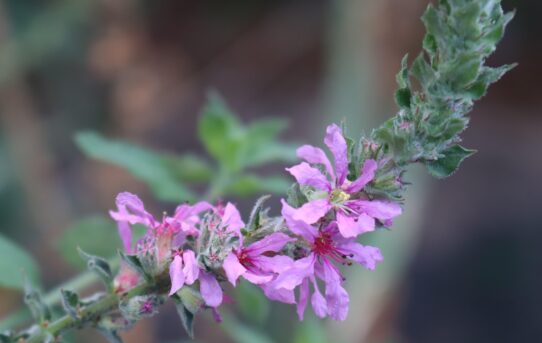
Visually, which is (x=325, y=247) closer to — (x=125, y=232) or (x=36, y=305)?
(x=125, y=232)

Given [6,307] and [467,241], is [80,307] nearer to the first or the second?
[6,307]

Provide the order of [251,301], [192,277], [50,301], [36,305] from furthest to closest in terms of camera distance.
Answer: [251,301]
[50,301]
[36,305]
[192,277]

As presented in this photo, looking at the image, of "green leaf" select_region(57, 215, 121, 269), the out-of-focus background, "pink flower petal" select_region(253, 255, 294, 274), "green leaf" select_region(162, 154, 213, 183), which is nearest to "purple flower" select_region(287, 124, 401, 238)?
"pink flower petal" select_region(253, 255, 294, 274)

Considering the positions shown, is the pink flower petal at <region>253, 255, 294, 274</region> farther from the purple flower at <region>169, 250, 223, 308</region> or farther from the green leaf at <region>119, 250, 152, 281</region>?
the green leaf at <region>119, 250, 152, 281</region>

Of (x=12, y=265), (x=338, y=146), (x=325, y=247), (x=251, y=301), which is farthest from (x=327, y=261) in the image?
(x=12, y=265)

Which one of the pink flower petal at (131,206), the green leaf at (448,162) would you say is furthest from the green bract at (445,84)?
the pink flower petal at (131,206)

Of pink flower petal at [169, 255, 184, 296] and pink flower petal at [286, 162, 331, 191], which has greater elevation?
pink flower petal at [286, 162, 331, 191]
